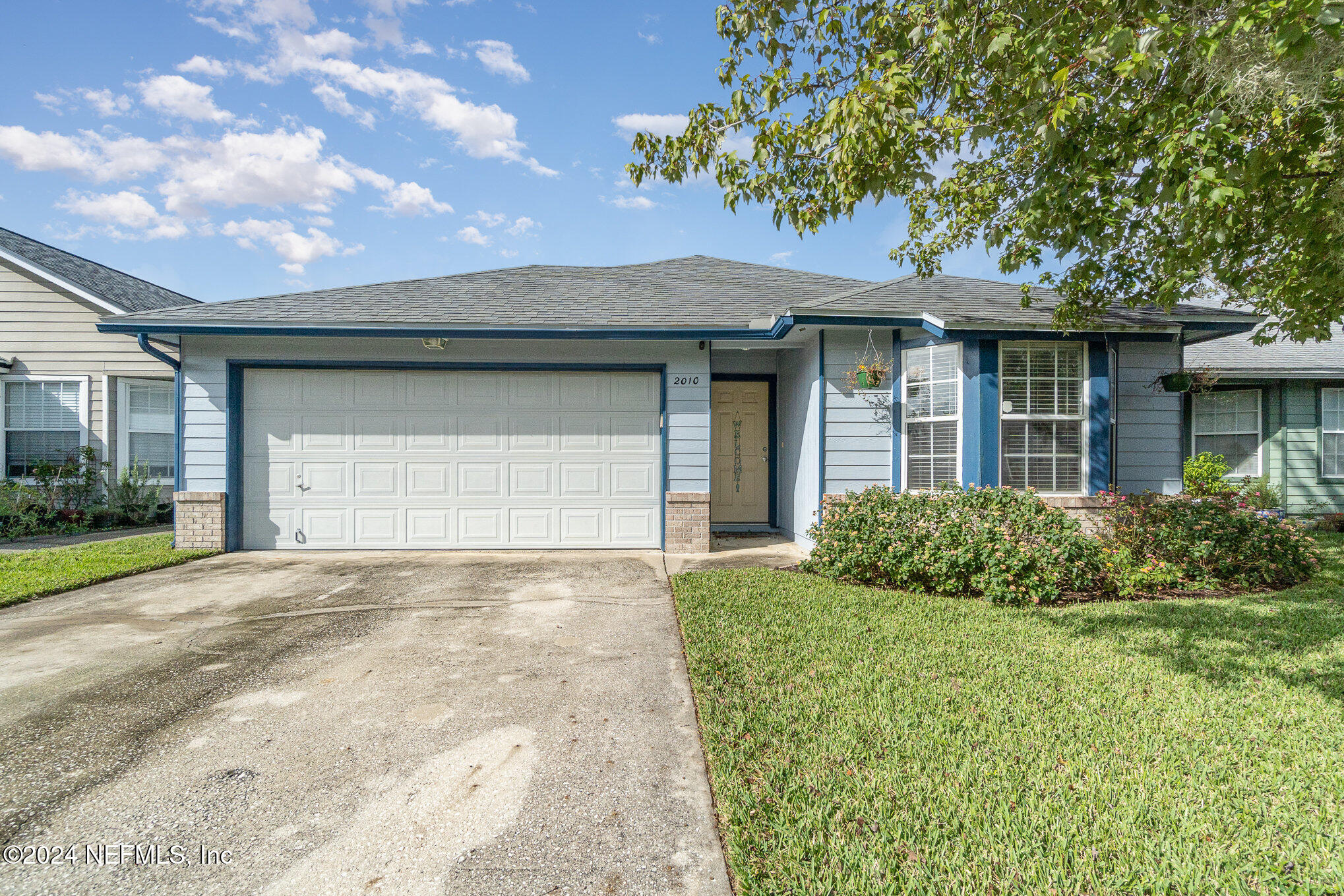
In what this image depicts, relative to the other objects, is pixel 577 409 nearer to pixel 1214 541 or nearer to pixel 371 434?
pixel 371 434

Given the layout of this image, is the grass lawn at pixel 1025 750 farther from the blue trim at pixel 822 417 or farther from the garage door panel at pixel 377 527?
the garage door panel at pixel 377 527

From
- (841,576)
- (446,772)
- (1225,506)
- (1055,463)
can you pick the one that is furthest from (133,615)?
(1225,506)

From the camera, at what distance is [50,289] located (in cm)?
971

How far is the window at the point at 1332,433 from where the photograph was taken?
1009cm

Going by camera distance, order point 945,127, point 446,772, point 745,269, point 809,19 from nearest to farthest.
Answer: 1. point 446,772
2. point 945,127
3. point 809,19
4. point 745,269

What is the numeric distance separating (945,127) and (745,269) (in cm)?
705

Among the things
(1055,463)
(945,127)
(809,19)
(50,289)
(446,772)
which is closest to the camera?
(446,772)

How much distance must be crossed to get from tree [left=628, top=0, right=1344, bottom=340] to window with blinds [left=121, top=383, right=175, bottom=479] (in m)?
10.6

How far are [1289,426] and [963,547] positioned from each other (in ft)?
30.4

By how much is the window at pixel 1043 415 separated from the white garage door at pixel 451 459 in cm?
430

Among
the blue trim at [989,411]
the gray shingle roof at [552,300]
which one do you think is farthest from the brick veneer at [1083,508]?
the gray shingle roof at [552,300]

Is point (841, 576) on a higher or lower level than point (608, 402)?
lower

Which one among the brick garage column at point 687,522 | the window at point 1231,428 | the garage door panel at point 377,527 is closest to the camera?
the brick garage column at point 687,522

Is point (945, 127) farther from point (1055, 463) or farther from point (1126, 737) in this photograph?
point (1055, 463)
